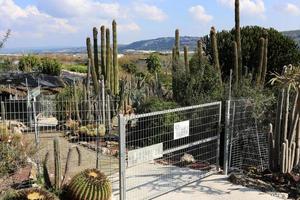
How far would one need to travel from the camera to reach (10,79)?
18.1 metres

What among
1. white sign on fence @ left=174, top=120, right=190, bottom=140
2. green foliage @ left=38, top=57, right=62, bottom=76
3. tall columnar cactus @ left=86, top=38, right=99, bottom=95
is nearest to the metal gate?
white sign on fence @ left=174, top=120, right=190, bottom=140

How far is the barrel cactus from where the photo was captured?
20.4 ft

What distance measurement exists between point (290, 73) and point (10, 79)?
1271cm

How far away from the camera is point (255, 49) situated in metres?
16.3

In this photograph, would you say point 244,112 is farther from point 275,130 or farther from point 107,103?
point 107,103

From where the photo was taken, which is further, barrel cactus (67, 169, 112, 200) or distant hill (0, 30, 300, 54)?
distant hill (0, 30, 300, 54)

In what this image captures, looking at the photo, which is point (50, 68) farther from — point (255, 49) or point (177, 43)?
point (255, 49)

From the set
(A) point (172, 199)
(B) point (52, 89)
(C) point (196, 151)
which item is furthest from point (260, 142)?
(B) point (52, 89)

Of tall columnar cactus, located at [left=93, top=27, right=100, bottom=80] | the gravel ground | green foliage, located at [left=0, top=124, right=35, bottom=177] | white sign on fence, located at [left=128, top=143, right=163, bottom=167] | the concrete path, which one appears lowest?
the concrete path

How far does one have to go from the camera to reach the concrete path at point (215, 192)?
7.11 metres

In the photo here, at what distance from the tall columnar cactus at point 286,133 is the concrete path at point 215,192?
3.56 ft

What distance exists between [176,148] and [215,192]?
930 millimetres

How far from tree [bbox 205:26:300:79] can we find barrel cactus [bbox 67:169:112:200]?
1002cm

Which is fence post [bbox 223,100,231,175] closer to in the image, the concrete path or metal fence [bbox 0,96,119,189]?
the concrete path
